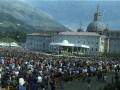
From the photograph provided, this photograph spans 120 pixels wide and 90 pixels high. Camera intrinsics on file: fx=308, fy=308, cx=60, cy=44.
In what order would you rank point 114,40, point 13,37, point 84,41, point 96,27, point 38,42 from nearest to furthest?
1. point 84,41
2. point 114,40
3. point 96,27
4. point 38,42
5. point 13,37

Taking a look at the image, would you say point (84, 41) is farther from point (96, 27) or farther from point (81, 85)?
point (81, 85)

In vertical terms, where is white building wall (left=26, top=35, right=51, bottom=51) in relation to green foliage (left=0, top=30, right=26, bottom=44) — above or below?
below

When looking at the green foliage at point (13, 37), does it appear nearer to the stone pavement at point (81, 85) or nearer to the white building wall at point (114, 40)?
the white building wall at point (114, 40)

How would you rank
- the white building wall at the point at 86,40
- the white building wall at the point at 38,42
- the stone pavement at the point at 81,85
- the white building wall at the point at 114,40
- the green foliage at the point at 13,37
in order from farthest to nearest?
the green foliage at the point at 13,37, the white building wall at the point at 38,42, the white building wall at the point at 114,40, the white building wall at the point at 86,40, the stone pavement at the point at 81,85

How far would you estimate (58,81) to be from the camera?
2264 cm

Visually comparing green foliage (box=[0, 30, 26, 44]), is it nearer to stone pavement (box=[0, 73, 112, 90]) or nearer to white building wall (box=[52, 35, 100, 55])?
white building wall (box=[52, 35, 100, 55])

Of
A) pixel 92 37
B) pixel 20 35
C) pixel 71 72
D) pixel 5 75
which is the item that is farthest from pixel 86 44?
pixel 5 75

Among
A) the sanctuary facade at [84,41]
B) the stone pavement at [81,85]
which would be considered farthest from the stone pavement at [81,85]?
the sanctuary facade at [84,41]

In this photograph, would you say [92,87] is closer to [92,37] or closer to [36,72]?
[36,72]

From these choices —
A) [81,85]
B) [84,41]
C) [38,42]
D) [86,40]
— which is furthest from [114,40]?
[81,85]

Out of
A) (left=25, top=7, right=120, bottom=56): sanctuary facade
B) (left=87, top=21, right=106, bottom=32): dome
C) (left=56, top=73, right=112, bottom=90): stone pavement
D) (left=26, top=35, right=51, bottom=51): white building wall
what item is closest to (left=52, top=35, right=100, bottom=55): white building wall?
(left=25, top=7, right=120, bottom=56): sanctuary facade

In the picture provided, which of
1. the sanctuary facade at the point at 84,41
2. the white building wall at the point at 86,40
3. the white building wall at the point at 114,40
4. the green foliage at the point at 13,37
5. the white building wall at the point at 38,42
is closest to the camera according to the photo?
the sanctuary facade at the point at 84,41

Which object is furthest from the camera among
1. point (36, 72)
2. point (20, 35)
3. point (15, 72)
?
point (20, 35)

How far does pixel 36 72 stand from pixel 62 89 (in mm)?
2276
